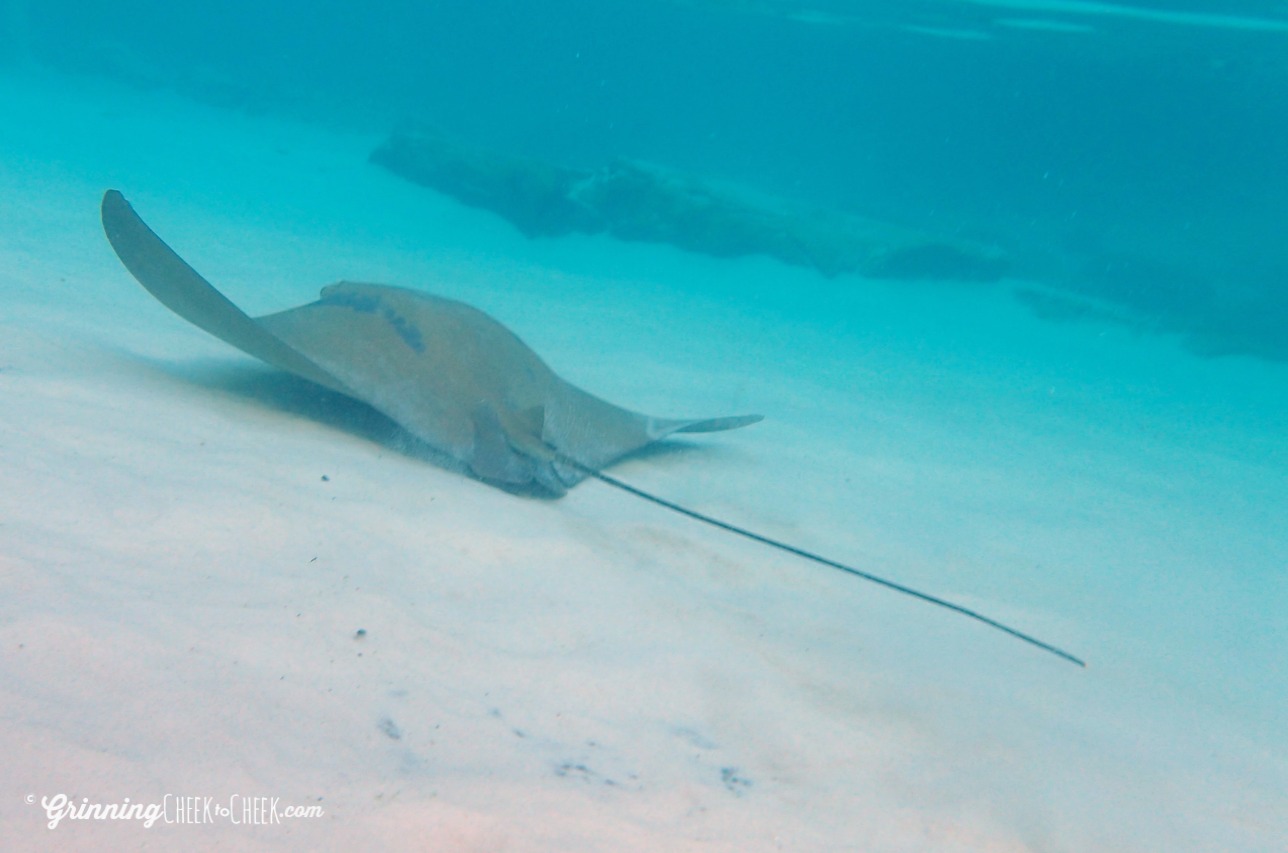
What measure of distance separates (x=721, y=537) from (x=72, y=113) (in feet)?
91.2

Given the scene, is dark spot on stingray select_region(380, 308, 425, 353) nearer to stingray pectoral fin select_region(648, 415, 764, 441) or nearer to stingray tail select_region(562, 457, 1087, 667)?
stingray tail select_region(562, 457, 1087, 667)

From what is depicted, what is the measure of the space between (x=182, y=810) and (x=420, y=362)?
2854 mm

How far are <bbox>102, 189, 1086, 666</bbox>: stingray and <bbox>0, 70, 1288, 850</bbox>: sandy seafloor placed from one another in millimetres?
231

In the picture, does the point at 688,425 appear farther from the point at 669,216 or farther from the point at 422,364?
the point at 669,216

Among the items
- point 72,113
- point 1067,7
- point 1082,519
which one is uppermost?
point 1067,7

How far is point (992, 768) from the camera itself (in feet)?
8.11

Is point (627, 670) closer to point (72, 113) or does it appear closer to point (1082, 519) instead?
point (1082, 519)

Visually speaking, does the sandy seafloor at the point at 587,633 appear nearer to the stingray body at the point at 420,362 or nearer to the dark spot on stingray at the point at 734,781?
the dark spot on stingray at the point at 734,781

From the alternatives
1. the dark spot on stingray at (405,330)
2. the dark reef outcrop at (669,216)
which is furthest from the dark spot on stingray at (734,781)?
the dark reef outcrop at (669,216)

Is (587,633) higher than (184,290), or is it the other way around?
(184,290)

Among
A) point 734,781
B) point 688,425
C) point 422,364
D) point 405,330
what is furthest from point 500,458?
point 734,781

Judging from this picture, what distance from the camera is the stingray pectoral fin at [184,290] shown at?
341cm

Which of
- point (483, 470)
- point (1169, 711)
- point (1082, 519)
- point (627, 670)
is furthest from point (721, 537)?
point (1082, 519)

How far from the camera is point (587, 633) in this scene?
2.70 metres
